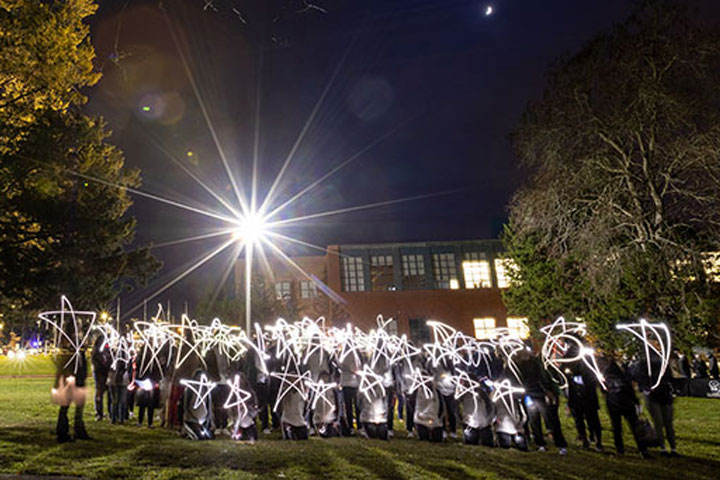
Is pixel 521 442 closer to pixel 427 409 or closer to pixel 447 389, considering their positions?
pixel 447 389

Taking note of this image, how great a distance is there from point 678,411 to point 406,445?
31.0 feet

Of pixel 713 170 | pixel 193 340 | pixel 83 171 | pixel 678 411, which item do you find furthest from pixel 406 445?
pixel 83 171

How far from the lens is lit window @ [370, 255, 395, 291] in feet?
127

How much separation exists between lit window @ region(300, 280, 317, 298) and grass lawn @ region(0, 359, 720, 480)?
3108 centimetres

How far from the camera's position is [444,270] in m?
39.0

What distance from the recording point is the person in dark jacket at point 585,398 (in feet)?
25.1

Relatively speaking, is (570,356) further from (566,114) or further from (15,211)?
(15,211)

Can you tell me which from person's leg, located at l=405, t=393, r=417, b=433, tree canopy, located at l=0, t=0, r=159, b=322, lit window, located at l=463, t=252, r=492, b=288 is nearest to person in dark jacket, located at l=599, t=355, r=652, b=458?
person's leg, located at l=405, t=393, r=417, b=433

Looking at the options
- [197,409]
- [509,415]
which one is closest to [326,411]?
[197,409]

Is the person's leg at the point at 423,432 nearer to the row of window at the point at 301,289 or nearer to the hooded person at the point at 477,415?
the hooded person at the point at 477,415

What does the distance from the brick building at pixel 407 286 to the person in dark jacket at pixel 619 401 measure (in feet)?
98.0

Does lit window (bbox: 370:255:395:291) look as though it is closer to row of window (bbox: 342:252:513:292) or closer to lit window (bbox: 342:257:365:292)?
row of window (bbox: 342:252:513:292)

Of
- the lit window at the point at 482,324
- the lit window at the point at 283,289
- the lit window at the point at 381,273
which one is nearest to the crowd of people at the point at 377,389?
the lit window at the point at 482,324

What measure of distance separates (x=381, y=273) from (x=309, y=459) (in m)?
32.5
